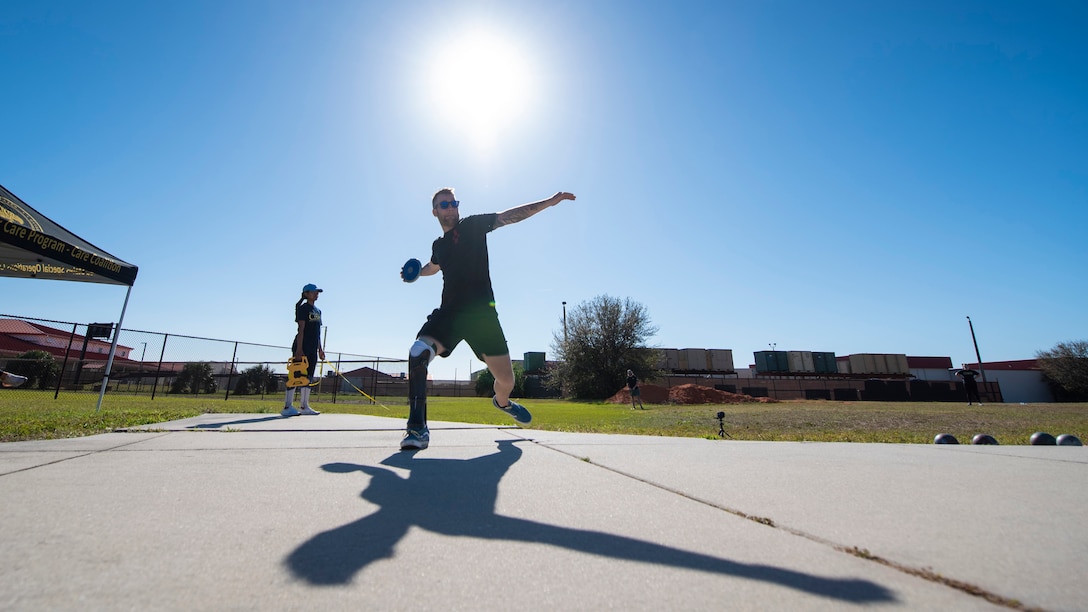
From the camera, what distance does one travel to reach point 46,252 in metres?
5.04

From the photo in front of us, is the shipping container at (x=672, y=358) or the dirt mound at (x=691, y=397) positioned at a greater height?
the shipping container at (x=672, y=358)

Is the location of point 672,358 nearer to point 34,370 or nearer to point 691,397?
point 691,397

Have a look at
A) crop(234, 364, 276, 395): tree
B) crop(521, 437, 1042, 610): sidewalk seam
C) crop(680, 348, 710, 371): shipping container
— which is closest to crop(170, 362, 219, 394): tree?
crop(234, 364, 276, 395): tree

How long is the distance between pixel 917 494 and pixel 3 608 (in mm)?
2092

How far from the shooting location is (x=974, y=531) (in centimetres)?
101

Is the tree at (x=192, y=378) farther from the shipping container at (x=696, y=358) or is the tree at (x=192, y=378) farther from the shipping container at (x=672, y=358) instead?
the shipping container at (x=696, y=358)

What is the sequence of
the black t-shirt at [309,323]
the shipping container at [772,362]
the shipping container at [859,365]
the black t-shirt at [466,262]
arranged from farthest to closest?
the shipping container at [859,365], the shipping container at [772,362], the black t-shirt at [309,323], the black t-shirt at [466,262]

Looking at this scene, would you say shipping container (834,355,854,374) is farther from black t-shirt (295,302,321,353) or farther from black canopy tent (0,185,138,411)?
black canopy tent (0,185,138,411)

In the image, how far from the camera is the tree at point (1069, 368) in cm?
3775

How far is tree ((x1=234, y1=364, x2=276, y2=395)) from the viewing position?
724 inches

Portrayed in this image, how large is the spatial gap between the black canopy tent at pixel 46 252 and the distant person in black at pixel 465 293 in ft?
15.8

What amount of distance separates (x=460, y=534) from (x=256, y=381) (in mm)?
22091

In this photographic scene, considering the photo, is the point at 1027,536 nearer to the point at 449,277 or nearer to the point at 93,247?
the point at 449,277

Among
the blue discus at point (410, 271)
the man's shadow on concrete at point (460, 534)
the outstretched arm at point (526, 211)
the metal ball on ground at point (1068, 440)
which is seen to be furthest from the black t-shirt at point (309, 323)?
the metal ball on ground at point (1068, 440)
